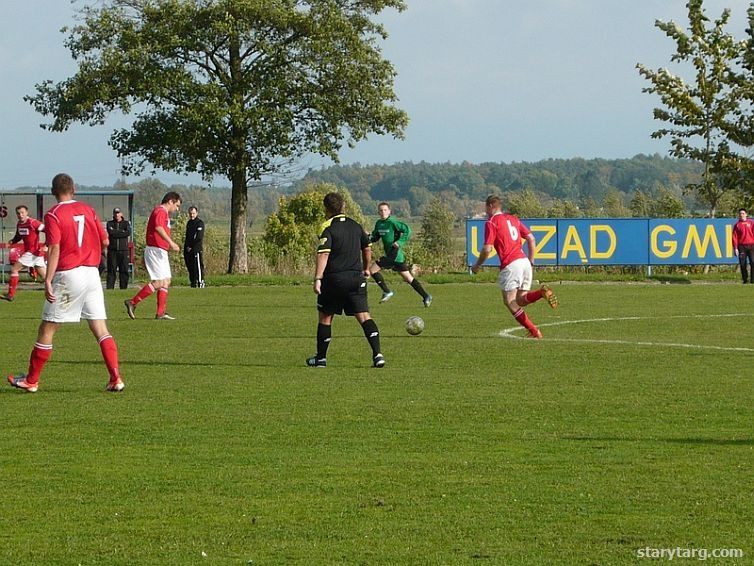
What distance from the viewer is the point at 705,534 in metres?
6.99

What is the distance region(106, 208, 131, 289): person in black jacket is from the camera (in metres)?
35.2

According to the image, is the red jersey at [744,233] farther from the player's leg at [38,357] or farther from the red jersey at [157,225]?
the player's leg at [38,357]

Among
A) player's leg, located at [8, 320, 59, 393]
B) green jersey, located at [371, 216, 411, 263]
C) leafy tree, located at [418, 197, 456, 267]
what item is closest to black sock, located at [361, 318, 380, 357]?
player's leg, located at [8, 320, 59, 393]

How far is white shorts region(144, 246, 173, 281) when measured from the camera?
22.9m

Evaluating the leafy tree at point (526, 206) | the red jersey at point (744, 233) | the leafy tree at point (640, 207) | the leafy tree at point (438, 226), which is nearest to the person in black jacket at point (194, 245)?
the red jersey at point (744, 233)

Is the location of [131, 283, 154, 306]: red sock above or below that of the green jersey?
below

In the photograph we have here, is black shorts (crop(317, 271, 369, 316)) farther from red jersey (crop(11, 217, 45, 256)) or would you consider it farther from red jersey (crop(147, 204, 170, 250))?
red jersey (crop(11, 217, 45, 256))

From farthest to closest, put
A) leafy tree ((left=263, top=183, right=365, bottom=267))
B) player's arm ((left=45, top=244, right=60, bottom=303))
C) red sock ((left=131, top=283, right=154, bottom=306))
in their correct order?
1. leafy tree ((left=263, top=183, right=365, bottom=267))
2. red sock ((left=131, top=283, right=154, bottom=306))
3. player's arm ((left=45, top=244, right=60, bottom=303))

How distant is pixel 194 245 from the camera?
36.1 m

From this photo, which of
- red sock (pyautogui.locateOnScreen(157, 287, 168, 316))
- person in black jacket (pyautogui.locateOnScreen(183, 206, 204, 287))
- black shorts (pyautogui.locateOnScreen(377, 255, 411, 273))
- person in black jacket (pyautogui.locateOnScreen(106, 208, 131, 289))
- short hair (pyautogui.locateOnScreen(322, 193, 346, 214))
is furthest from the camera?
person in black jacket (pyautogui.locateOnScreen(183, 206, 204, 287))

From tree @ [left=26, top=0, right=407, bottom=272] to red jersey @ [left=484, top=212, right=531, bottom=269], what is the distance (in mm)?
25423

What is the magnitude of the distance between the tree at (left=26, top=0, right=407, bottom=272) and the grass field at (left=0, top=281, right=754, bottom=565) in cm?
2670

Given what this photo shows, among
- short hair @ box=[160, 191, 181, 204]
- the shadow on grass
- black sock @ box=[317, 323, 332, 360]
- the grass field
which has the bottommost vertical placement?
the grass field

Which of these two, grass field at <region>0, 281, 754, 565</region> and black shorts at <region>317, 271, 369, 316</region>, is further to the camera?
black shorts at <region>317, 271, 369, 316</region>
